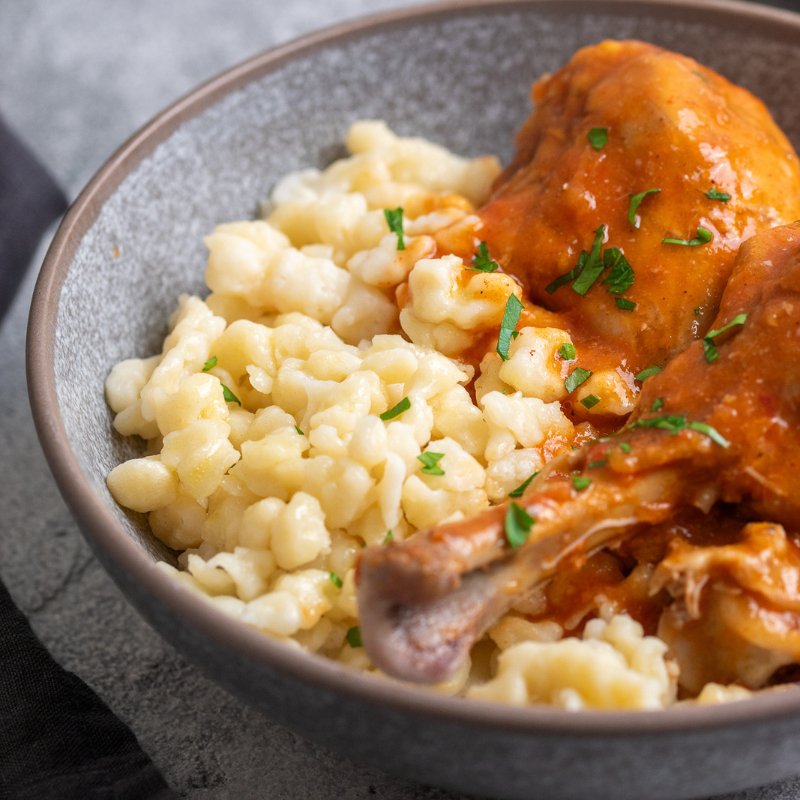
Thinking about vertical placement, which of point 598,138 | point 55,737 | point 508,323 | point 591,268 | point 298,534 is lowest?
point 55,737

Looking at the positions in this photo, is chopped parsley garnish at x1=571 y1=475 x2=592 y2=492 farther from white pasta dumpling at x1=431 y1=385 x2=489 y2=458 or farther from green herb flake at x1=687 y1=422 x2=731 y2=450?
white pasta dumpling at x1=431 y1=385 x2=489 y2=458

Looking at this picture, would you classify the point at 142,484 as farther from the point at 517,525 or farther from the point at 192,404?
the point at 517,525

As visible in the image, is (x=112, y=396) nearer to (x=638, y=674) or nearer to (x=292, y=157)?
(x=292, y=157)

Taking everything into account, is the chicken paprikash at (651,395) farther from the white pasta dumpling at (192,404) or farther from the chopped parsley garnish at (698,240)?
the white pasta dumpling at (192,404)

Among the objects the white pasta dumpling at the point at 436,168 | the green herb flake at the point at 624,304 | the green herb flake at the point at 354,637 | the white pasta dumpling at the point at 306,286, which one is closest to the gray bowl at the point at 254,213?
the green herb flake at the point at 354,637

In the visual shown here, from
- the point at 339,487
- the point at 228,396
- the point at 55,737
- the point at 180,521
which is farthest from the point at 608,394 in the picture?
the point at 55,737

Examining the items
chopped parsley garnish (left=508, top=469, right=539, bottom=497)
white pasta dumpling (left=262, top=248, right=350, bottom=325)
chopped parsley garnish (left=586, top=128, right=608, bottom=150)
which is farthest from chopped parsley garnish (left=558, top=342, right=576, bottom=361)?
white pasta dumpling (left=262, top=248, right=350, bottom=325)
